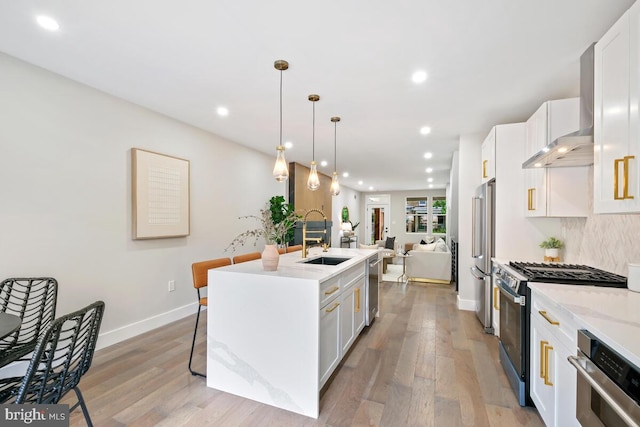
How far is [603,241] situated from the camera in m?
2.34

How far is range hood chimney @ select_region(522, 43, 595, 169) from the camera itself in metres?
1.87

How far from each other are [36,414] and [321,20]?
2569 millimetres

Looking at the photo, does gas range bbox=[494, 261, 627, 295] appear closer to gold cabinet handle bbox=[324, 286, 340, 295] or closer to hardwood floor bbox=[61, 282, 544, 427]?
hardwood floor bbox=[61, 282, 544, 427]

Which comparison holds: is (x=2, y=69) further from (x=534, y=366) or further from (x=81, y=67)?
(x=534, y=366)

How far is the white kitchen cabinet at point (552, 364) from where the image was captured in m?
1.42

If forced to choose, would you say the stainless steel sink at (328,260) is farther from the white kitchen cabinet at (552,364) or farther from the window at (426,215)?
the window at (426,215)

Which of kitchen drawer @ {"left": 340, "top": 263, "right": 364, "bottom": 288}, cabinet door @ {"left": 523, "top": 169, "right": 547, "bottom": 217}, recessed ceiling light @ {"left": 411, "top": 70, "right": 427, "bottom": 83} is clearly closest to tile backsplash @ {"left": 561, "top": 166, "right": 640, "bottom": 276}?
cabinet door @ {"left": 523, "top": 169, "right": 547, "bottom": 217}

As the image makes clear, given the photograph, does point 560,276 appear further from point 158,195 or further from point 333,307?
point 158,195

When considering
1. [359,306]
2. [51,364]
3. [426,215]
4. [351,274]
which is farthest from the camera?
[426,215]

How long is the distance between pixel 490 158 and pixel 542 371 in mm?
2412

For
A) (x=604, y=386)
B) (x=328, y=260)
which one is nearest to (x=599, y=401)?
(x=604, y=386)

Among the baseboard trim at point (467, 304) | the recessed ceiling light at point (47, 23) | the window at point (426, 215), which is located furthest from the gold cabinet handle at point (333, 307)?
the window at point (426, 215)

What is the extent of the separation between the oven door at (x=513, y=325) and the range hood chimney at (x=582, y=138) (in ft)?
3.49

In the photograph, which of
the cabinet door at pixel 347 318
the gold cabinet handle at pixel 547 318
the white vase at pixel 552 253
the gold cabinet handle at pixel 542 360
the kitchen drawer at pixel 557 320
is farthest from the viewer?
the white vase at pixel 552 253
